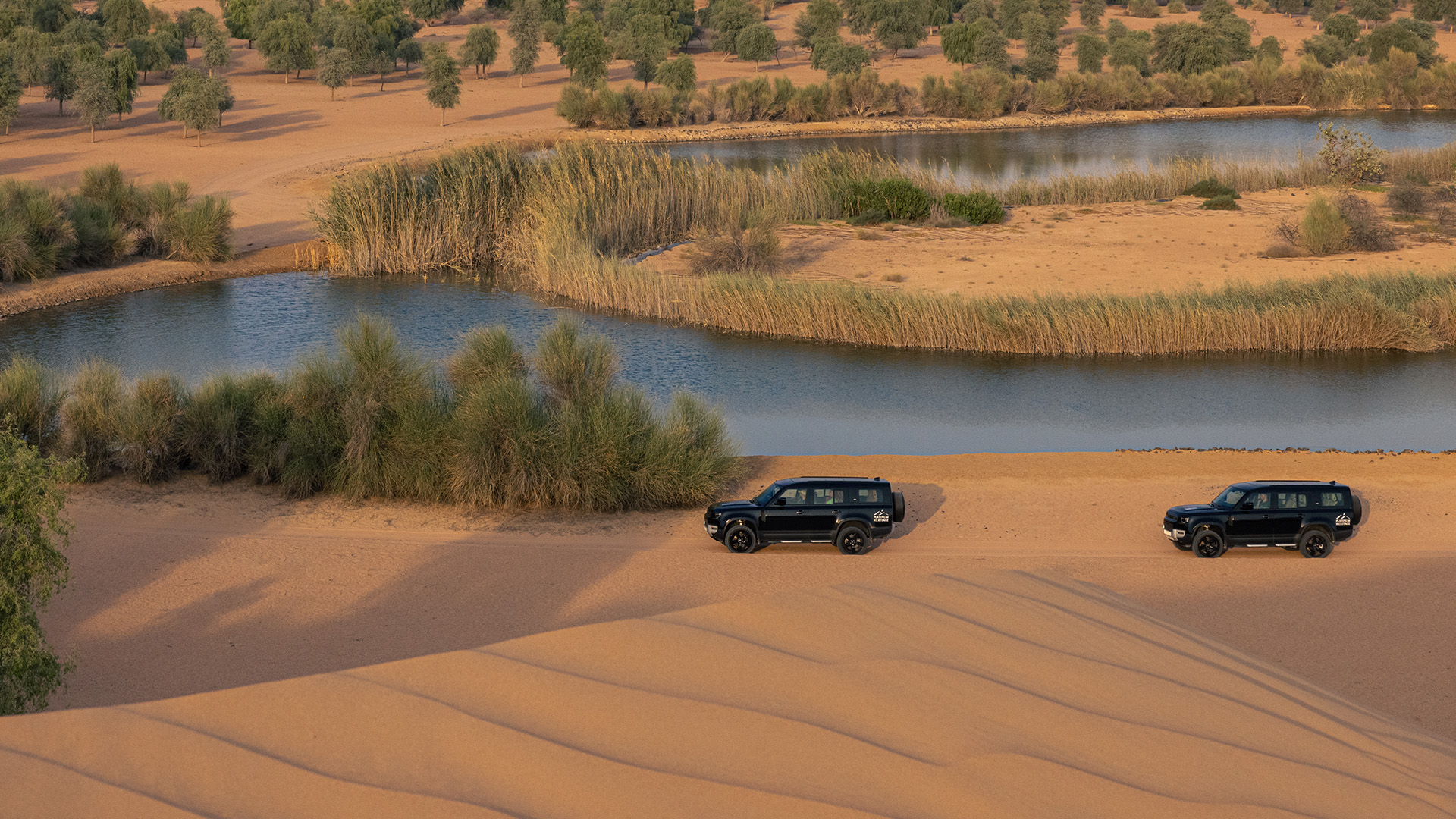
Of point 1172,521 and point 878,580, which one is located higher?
point 878,580

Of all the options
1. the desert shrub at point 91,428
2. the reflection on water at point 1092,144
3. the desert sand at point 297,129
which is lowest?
the desert shrub at point 91,428

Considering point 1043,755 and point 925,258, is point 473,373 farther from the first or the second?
point 925,258

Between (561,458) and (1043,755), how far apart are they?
35.7 feet

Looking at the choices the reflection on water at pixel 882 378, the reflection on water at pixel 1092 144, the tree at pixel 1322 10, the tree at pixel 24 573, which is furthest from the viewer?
the tree at pixel 1322 10

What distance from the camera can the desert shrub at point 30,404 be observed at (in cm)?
1708

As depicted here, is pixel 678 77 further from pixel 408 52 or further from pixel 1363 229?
pixel 1363 229

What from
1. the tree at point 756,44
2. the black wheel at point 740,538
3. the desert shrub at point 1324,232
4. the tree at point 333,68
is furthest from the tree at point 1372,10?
the black wheel at point 740,538

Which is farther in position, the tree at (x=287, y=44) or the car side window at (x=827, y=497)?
the tree at (x=287, y=44)

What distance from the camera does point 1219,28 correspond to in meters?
91.1

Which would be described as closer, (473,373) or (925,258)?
(473,373)

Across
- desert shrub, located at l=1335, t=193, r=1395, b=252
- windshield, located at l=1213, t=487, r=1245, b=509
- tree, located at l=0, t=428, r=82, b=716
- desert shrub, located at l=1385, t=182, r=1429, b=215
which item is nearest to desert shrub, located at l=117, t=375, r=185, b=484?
tree, located at l=0, t=428, r=82, b=716

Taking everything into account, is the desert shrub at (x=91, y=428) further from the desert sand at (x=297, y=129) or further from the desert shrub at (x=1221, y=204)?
the desert shrub at (x=1221, y=204)

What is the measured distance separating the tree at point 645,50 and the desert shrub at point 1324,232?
46.8 metres

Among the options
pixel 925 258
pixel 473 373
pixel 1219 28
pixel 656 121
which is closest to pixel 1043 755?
pixel 473 373
